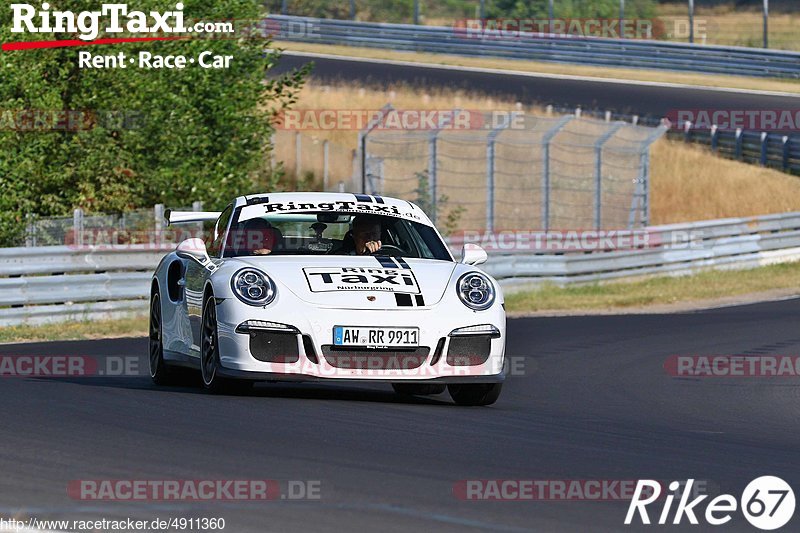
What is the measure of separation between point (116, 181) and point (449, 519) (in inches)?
778

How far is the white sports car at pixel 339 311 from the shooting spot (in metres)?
9.61

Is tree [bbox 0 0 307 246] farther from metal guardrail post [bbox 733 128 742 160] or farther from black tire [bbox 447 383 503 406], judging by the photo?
metal guardrail post [bbox 733 128 742 160]

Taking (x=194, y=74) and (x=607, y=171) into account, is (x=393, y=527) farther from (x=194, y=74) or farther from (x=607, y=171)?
(x=607, y=171)

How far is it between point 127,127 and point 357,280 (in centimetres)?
1552

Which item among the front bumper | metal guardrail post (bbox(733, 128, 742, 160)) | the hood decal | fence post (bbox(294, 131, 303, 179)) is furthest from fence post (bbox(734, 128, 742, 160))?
the front bumper

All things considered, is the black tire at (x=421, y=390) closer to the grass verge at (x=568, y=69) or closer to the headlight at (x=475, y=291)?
the headlight at (x=475, y=291)

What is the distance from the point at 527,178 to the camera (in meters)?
34.1

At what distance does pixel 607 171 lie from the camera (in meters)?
36.2

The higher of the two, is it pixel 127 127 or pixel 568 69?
pixel 568 69

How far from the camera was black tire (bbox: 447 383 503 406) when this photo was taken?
1034 centimetres

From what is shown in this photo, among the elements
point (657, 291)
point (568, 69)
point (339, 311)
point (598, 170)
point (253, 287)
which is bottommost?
point (657, 291)

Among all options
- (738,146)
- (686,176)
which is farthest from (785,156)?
(686,176)

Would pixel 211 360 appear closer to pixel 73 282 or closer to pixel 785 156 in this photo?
pixel 73 282

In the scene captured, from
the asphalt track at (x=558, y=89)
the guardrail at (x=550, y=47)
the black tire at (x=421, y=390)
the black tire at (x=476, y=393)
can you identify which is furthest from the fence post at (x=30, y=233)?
the guardrail at (x=550, y=47)
